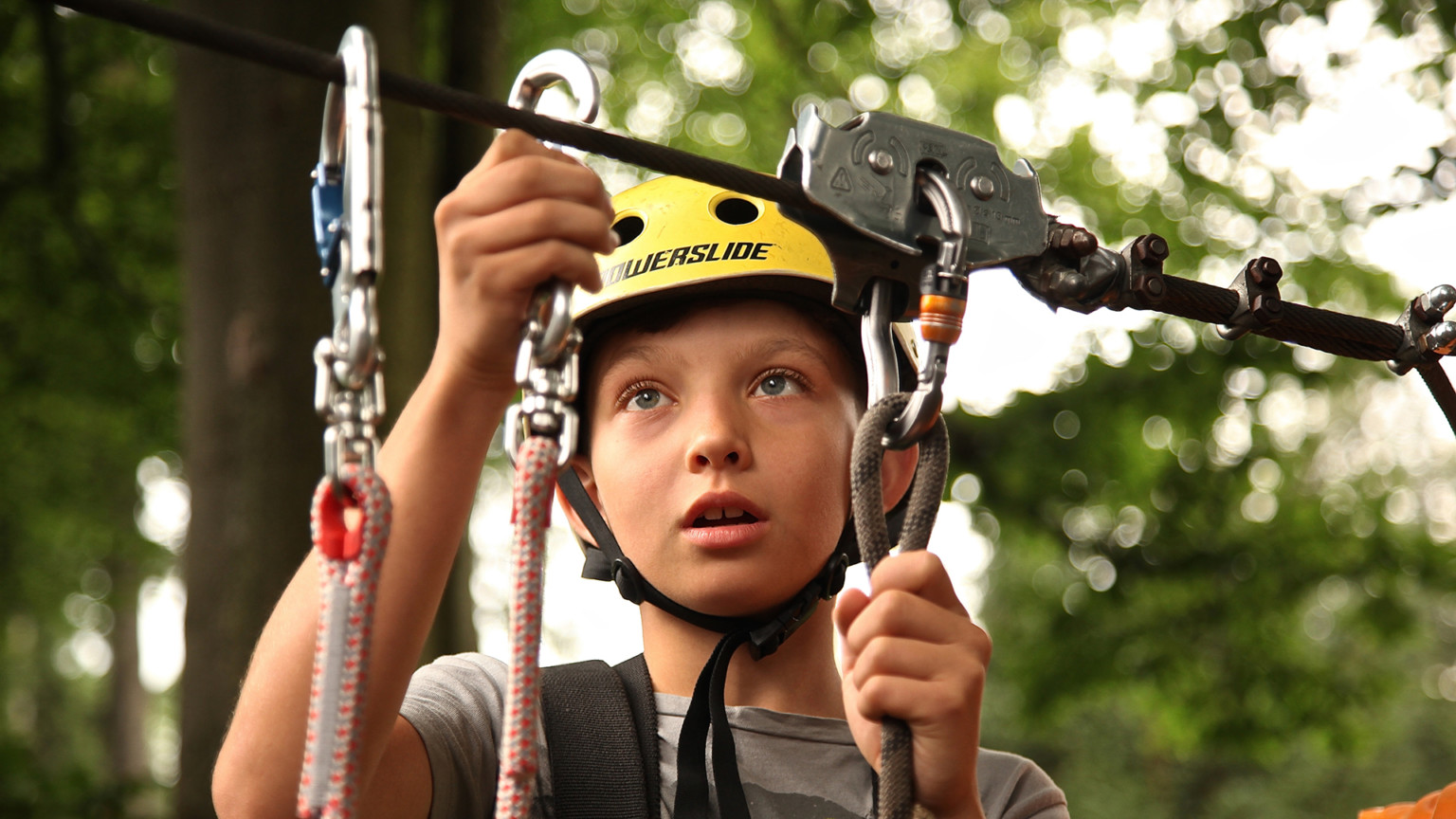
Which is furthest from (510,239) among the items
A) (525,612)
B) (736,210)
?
(736,210)

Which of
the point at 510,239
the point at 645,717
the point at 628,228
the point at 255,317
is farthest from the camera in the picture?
the point at 255,317

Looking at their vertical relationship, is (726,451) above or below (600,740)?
above

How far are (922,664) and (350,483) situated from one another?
767 mm

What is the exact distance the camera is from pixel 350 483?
4.32 feet

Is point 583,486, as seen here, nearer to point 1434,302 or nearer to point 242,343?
point 1434,302

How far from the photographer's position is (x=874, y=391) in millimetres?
1639

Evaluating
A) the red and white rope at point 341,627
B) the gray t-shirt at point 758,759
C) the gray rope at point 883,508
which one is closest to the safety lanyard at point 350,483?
the red and white rope at point 341,627

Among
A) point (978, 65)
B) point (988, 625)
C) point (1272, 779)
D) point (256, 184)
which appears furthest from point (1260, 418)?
point (1272, 779)

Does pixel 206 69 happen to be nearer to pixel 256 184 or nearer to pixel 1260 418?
pixel 256 184

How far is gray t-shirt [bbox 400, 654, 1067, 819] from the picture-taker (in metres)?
2.36

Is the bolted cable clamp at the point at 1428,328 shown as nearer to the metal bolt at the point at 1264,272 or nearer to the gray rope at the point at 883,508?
the metal bolt at the point at 1264,272

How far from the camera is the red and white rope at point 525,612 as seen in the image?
4.44 ft

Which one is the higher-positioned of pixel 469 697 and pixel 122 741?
pixel 122 741

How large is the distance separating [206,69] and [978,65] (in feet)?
18.5
